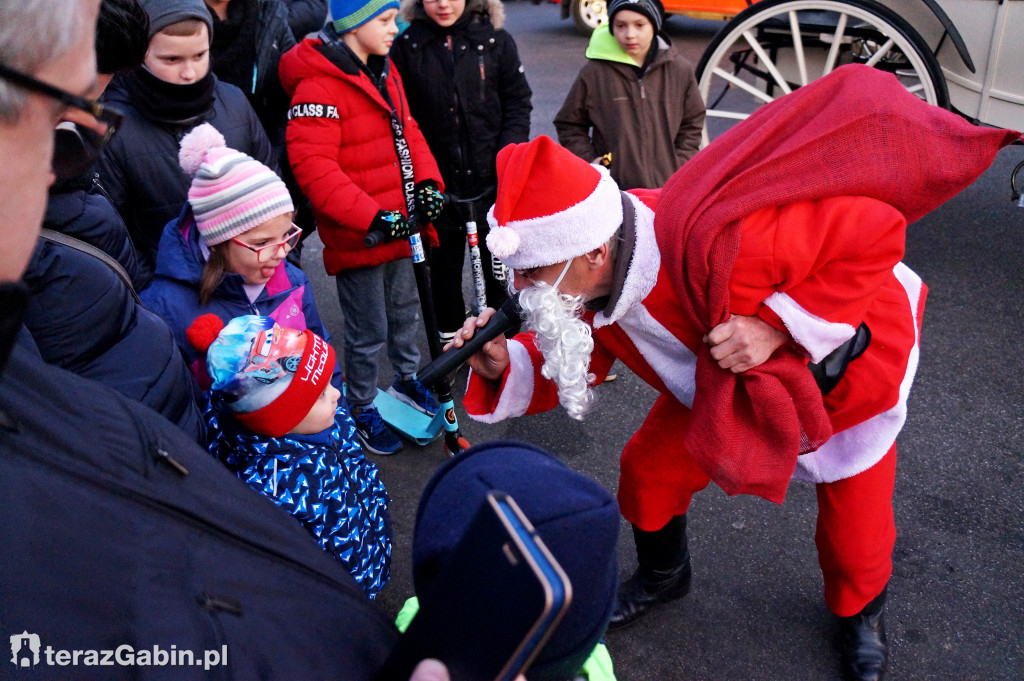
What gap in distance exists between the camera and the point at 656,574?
7.81 feet

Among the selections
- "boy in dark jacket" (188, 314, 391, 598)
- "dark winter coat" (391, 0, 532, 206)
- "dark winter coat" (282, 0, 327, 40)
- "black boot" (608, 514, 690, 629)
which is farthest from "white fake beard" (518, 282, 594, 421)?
"dark winter coat" (282, 0, 327, 40)

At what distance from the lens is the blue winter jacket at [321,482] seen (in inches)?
69.4

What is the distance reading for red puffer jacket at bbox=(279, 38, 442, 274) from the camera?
2.84 m

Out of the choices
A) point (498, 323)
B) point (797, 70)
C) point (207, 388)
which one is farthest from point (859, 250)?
point (797, 70)

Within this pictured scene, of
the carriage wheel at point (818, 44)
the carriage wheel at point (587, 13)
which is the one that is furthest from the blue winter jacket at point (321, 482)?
the carriage wheel at point (587, 13)

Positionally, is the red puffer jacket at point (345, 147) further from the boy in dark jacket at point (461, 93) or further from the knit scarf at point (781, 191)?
the knit scarf at point (781, 191)

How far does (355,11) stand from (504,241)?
161cm

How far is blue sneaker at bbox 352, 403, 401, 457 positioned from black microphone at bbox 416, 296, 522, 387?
5.03ft

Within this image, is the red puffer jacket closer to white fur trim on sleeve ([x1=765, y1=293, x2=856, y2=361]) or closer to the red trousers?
the red trousers

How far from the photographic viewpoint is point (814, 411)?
1.70 meters

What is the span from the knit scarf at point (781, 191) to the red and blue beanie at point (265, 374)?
83 centimetres

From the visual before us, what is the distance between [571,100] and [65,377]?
2871mm

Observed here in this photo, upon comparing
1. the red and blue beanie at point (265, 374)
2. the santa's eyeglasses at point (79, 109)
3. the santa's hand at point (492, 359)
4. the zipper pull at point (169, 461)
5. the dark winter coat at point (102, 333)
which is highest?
the santa's eyeglasses at point (79, 109)

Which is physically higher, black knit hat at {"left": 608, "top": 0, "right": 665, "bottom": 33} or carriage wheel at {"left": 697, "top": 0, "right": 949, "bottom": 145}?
black knit hat at {"left": 608, "top": 0, "right": 665, "bottom": 33}
